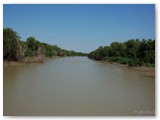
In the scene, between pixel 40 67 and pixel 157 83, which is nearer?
pixel 157 83

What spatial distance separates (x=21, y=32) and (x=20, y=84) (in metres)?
0.82

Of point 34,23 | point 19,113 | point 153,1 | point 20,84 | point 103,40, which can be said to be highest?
point 153,1

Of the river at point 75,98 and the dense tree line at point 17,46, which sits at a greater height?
the dense tree line at point 17,46

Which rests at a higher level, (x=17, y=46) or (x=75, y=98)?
(x=17, y=46)

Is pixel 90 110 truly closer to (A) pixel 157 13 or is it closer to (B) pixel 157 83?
(B) pixel 157 83

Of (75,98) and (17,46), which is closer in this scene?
(75,98)

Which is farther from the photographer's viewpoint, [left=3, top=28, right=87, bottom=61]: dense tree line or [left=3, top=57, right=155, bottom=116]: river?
[left=3, top=28, right=87, bottom=61]: dense tree line

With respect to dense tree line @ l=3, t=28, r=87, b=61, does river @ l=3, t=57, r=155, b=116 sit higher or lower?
lower

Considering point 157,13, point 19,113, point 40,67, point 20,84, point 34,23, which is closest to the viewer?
point 19,113

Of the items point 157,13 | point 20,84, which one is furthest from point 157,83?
point 20,84

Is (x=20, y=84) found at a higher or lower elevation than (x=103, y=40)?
lower

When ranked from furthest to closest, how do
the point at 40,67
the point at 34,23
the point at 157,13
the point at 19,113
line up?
the point at 40,67 → the point at 34,23 → the point at 157,13 → the point at 19,113

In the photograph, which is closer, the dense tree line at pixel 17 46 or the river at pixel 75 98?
the river at pixel 75 98

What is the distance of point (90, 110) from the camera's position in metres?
2.76
